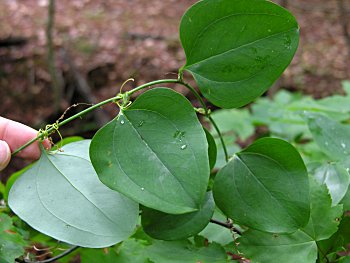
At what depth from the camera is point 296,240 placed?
629 mm

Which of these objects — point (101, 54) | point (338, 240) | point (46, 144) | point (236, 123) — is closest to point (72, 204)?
point (46, 144)

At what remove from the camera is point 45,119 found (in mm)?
3170

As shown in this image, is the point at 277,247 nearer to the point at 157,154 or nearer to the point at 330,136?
the point at 157,154

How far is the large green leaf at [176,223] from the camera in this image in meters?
0.63

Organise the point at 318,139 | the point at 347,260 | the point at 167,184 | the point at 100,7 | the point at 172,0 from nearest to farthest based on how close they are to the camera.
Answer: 1. the point at 167,184
2. the point at 347,260
3. the point at 318,139
4. the point at 100,7
5. the point at 172,0

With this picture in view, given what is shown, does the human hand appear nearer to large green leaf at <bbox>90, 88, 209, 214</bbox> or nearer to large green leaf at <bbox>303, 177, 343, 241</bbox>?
large green leaf at <bbox>90, 88, 209, 214</bbox>

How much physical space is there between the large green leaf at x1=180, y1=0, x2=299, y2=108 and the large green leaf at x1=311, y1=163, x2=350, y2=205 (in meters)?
0.22

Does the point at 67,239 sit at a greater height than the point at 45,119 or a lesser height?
greater

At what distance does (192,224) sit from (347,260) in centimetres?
22

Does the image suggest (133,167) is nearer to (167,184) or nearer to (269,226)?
(167,184)

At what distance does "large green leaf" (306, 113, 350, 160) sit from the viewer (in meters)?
Answer: 0.87

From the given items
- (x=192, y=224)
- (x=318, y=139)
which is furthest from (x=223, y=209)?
(x=318, y=139)

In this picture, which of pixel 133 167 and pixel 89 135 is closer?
pixel 133 167

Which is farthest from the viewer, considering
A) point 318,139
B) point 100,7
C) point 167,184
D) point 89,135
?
point 100,7
